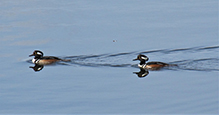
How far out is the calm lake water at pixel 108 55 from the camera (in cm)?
1595

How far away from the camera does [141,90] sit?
17078 mm

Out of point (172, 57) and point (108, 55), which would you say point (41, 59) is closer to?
point (108, 55)

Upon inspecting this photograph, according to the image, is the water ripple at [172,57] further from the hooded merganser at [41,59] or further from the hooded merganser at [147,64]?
the hooded merganser at [41,59]

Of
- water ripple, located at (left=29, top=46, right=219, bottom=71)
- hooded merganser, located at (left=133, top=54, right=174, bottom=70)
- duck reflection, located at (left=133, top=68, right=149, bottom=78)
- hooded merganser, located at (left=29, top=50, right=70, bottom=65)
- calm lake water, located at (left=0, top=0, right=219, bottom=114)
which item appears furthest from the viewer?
hooded merganser, located at (left=29, top=50, right=70, bottom=65)

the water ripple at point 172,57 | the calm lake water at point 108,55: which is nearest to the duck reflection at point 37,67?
the calm lake water at point 108,55

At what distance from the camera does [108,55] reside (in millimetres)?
21609

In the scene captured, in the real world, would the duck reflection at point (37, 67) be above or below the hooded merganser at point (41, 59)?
below

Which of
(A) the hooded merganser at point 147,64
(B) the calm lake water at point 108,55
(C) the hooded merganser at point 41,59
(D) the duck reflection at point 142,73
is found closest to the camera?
(B) the calm lake water at point 108,55

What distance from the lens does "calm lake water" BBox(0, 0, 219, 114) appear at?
52.3 feet

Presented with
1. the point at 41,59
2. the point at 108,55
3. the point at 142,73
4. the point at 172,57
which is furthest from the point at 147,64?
the point at 41,59

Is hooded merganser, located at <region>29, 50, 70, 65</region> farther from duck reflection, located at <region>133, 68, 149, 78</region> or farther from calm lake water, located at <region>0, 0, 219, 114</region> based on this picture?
duck reflection, located at <region>133, 68, 149, 78</region>

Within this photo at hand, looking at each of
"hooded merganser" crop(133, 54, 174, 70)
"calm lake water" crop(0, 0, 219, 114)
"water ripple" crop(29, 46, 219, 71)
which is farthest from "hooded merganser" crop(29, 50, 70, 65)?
"hooded merganser" crop(133, 54, 174, 70)

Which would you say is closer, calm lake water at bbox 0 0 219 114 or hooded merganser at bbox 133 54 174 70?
calm lake water at bbox 0 0 219 114

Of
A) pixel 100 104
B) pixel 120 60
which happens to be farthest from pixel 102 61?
pixel 100 104
